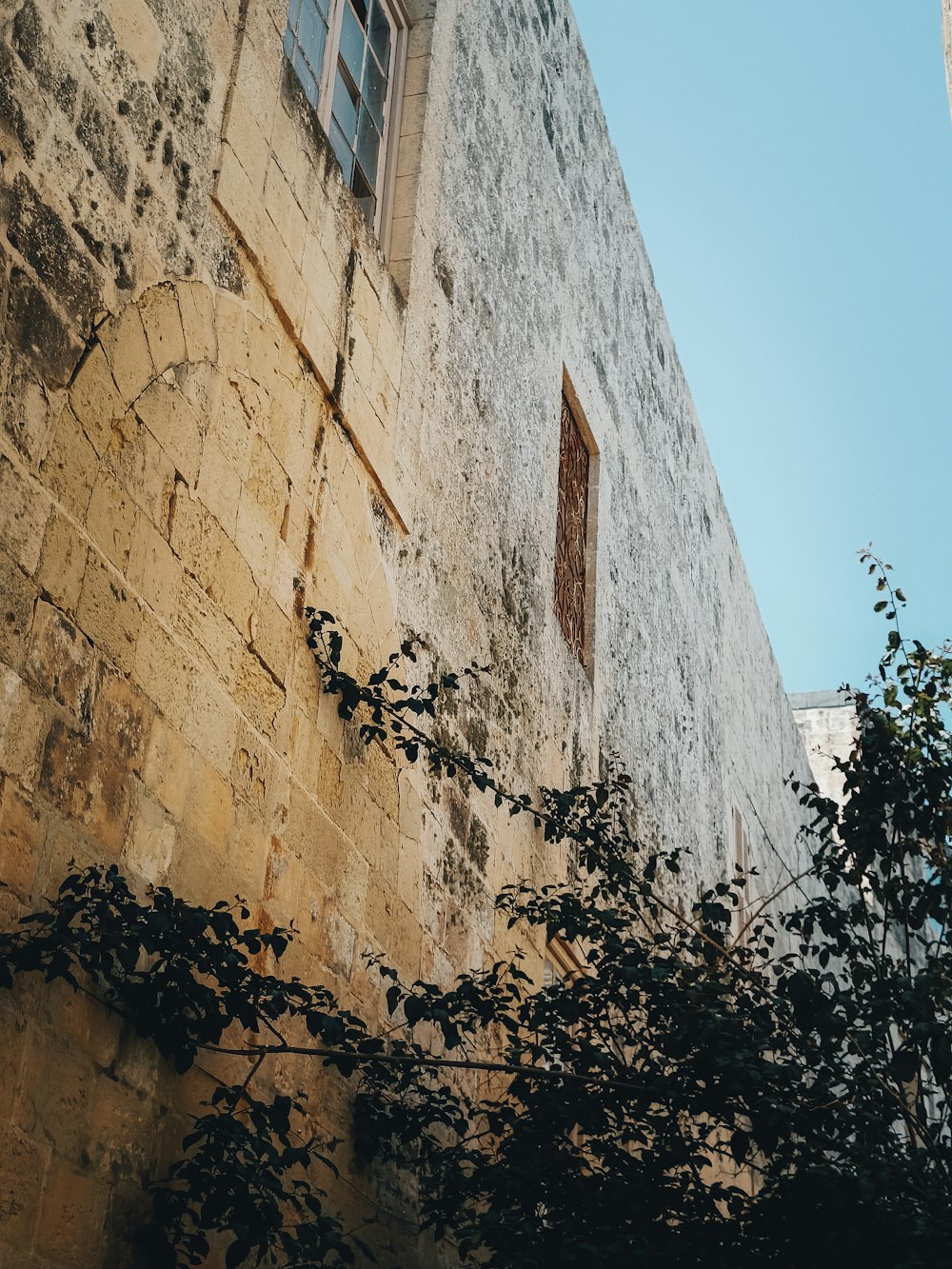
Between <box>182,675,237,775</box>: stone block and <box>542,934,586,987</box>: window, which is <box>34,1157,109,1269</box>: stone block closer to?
<box>182,675,237,775</box>: stone block

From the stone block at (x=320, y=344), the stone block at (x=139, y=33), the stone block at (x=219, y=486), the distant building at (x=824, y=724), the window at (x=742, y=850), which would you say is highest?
the distant building at (x=824, y=724)

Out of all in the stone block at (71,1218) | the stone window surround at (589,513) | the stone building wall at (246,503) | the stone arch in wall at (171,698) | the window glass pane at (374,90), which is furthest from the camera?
the stone window surround at (589,513)

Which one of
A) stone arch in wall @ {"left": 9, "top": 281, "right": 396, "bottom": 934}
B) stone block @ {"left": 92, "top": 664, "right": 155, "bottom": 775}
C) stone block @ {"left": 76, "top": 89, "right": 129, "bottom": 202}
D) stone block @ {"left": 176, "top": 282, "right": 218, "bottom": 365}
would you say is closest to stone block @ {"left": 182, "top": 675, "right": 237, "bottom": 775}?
stone arch in wall @ {"left": 9, "top": 281, "right": 396, "bottom": 934}

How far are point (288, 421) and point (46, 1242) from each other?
2.29 meters

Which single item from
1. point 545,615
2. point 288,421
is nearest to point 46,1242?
point 288,421

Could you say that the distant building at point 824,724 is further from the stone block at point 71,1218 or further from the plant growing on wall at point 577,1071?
the stone block at point 71,1218

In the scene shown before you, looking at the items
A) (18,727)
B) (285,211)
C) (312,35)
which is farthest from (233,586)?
(312,35)

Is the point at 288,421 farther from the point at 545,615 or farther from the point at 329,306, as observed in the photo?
the point at 545,615

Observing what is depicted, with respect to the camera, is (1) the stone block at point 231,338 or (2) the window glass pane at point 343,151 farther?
(2) the window glass pane at point 343,151

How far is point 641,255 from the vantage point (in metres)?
9.61

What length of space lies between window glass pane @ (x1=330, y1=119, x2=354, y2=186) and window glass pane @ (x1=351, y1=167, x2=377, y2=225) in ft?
0.14

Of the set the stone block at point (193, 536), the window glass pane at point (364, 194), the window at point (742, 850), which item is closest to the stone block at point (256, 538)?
the stone block at point (193, 536)

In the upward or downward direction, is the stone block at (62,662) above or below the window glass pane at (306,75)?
below

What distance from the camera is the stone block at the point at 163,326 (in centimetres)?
335
